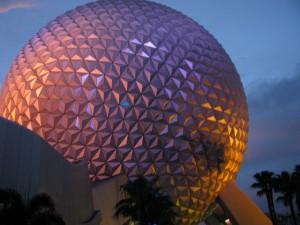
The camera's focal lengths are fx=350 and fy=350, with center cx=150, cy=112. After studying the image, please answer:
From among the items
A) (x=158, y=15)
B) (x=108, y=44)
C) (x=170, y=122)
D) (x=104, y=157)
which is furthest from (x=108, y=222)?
(x=158, y=15)

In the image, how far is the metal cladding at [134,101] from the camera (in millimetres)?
19344

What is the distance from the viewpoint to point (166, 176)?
779 inches

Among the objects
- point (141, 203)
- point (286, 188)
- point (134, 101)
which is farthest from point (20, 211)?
point (286, 188)

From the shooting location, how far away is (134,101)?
65.1 feet

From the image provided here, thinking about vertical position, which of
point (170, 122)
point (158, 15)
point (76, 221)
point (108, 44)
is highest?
point (158, 15)

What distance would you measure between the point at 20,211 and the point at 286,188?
69.3 feet

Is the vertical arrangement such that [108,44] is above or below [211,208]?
above

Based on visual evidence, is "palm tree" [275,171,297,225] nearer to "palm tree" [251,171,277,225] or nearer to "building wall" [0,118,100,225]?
"palm tree" [251,171,277,225]

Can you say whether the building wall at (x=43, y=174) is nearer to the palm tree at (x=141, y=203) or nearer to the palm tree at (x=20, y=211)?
the palm tree at (x=141, y=203)

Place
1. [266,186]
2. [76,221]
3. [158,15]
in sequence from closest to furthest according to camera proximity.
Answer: [76,221], [158,15], [266,186]

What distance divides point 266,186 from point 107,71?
1575 centimetres

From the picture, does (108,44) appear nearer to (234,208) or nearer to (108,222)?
(108,222)

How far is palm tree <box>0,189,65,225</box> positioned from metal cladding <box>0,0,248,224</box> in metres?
9.32

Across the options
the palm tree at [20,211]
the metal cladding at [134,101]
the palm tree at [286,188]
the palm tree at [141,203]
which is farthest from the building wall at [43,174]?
the palm tree at [286,188]
